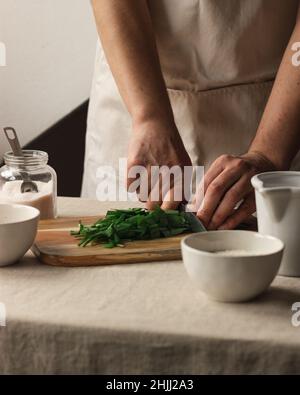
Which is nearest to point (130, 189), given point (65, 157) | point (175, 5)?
point (175, 5)

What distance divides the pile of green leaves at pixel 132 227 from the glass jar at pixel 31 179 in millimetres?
123

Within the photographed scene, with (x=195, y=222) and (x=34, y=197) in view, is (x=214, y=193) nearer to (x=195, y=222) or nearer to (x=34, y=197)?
(x=195, y=222)

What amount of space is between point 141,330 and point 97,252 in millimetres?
273

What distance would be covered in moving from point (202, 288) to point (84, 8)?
7.08ft

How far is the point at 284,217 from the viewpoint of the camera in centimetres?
109

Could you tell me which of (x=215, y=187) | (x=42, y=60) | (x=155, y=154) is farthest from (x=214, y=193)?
(x=42, y=60)

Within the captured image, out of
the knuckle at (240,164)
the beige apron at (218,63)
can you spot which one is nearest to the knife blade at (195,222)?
the knuckle at (240,164)

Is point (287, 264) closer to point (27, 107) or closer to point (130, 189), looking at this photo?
point (130, 189)

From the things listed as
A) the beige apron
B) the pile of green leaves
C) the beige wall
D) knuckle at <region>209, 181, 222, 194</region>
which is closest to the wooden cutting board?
the pile of green leaves

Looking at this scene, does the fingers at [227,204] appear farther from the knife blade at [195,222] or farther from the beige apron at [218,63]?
the beige apron at [218,63]

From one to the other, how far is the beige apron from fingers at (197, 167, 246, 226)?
1.42 feet

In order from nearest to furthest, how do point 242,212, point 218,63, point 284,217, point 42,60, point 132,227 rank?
1. point 284,217
2. point 132,227
3. point 242,212
4. point 218,63
5. point 42,60

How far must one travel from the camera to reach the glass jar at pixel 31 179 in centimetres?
139

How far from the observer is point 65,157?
2777 millimetres
